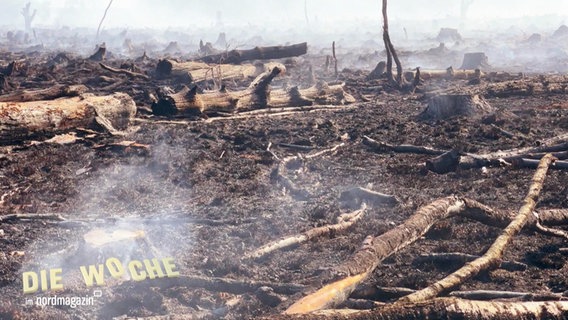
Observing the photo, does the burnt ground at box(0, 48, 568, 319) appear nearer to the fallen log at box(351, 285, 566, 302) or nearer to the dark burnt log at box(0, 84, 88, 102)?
the fallen log at box(351, 285, 566, 302)

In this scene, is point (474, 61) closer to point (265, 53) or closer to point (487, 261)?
point (265, 53)

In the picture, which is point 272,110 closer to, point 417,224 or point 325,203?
point 325,203

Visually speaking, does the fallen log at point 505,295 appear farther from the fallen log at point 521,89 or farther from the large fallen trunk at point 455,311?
the fallen log at point 521,89

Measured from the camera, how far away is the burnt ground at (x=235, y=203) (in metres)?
4.72

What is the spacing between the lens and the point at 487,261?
4.79 metres

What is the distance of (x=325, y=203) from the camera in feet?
23.5

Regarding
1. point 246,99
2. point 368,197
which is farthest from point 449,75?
point 368,197

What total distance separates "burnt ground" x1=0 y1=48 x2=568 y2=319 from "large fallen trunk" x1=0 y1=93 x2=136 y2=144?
1.15 ft

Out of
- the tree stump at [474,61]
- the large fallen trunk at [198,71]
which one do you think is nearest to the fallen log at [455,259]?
the large fallen trunk at [198,71]

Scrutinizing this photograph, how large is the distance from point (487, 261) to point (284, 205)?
9.83 ft

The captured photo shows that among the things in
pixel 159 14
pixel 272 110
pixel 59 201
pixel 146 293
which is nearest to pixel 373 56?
pixel 272 110

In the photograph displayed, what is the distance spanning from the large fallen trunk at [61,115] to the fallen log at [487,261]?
7997 millimetres

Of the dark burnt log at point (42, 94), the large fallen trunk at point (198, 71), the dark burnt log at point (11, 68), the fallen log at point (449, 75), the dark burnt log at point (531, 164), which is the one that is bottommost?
the dark burnt log at point (531, 164)

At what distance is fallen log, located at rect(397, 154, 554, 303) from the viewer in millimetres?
3967
